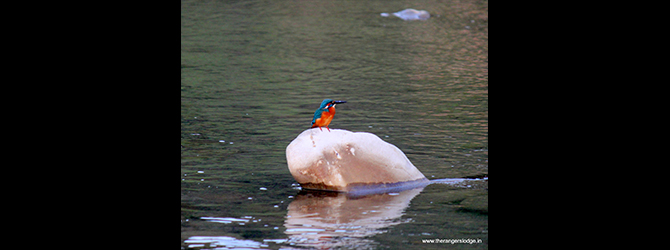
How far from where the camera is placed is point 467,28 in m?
24.5

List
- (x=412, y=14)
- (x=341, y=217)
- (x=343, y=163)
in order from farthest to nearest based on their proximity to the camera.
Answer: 1. (x=412, y=14)
2. (x=343, y=163)
3. (x=341, y=217)

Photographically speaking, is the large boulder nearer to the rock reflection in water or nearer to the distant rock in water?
the rock reflection in water

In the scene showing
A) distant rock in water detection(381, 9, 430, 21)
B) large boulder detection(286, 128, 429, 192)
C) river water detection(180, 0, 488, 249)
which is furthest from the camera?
distant rock in water detection(381, 9, 430, 21)

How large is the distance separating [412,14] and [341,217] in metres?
21.7

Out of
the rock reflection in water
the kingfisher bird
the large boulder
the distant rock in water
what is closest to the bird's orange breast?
the kingfisher bird

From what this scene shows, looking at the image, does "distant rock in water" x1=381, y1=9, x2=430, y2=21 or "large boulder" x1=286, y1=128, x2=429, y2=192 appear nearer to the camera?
"large boulder" x1=286, y1=128, x2=429, y2=192

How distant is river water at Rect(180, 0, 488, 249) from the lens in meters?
6.12

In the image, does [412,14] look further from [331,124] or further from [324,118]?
[324,118]

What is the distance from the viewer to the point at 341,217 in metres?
6.37

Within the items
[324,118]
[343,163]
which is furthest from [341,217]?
[324,118]

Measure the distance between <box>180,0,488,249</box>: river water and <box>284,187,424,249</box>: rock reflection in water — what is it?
0.02 meters

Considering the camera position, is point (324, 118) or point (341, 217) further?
point (324, 118)

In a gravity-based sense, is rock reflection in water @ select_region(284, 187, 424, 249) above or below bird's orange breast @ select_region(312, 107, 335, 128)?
below

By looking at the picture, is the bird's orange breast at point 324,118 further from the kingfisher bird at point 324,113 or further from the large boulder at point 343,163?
the large boulder at point 343,163
